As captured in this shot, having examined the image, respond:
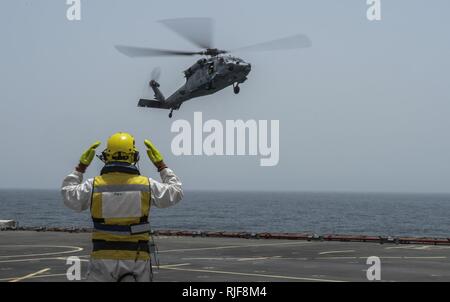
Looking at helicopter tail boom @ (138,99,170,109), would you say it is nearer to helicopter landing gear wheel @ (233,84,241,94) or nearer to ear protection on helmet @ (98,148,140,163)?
helicopter landing gear wheel @ (233,84,241,94)

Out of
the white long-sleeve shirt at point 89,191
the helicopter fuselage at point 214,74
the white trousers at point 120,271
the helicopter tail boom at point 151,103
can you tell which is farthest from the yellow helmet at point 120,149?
the helicopter tail boom at point 151,103

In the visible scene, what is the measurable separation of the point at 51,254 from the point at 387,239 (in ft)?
66.2

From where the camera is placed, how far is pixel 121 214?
25.8ft

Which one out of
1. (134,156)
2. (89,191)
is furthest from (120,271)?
(134,156)

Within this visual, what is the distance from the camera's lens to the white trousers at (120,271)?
7848mm

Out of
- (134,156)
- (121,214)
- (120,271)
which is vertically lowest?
(120,271)

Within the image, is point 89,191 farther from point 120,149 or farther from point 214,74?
point 214,74

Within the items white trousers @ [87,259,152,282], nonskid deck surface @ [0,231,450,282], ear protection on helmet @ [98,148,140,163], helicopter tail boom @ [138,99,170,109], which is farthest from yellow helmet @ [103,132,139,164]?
helicopter tail boom @ [138,99,170,109]

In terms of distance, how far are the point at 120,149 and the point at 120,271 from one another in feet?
4.83

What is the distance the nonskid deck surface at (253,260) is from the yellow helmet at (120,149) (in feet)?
48.9

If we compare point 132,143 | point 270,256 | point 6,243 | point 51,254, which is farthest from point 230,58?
point 132,143
